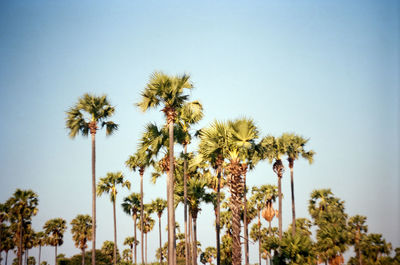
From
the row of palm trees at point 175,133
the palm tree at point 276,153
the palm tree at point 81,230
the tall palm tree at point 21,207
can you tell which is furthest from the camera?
the palm tree at point 81,230

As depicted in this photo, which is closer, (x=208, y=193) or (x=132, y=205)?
(x=208, y=193)

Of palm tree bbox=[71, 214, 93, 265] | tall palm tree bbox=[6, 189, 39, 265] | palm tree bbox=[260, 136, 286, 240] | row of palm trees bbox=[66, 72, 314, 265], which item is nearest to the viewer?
row of palm trees bbox=[66, 72, 314, 265]

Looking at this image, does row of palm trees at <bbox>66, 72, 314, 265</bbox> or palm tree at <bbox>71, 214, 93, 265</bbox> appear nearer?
row of palm trees at <bbox>66, 72, 314, 265</bbox>

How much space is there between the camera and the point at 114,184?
163ft

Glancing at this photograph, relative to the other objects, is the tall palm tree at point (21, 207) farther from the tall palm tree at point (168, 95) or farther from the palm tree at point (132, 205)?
the tall palm tree at point (168, 95)

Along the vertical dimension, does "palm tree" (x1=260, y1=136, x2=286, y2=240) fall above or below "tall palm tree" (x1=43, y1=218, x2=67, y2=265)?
above

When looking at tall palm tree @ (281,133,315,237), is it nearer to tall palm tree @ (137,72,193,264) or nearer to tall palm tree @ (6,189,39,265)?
tall palm tree @ (137,72,193,264)

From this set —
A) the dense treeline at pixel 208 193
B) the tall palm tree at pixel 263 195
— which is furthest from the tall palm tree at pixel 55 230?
the tall palm tree at pixel 263 195

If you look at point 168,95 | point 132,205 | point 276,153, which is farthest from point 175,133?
point 132,205

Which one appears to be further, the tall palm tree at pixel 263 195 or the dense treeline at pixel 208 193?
the tall palm tree at pixel 263 195

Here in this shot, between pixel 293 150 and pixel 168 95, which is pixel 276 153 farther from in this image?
pixel 168 95

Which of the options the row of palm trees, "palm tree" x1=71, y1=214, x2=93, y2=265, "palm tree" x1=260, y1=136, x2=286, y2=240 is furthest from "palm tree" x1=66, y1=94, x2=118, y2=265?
"palm tree" x1=71, y1=214, x2=93, y2=265

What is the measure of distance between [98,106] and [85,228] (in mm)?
46800

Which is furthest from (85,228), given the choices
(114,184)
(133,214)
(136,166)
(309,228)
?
(309,228)
